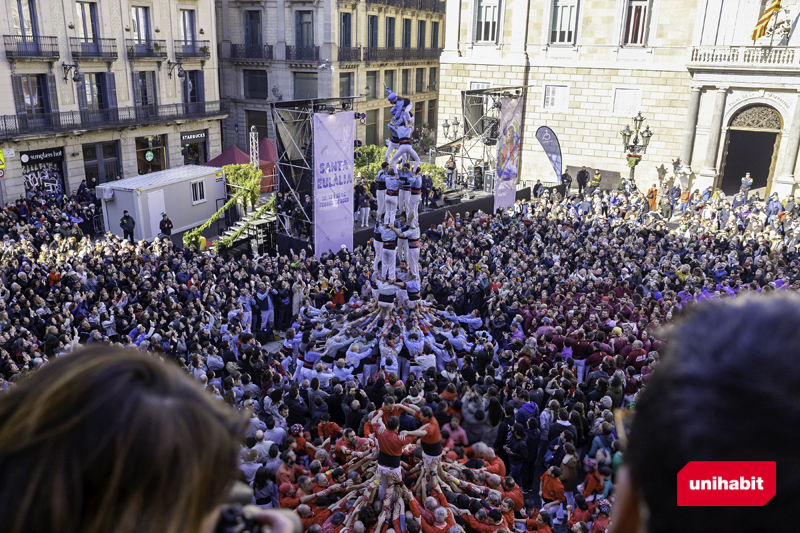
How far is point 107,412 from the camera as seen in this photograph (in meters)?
1.09

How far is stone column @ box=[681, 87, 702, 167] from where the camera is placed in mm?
30891

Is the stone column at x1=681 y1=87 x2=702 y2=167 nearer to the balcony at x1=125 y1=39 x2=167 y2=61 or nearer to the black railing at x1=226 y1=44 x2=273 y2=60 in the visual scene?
the black railing at x1=226 y1=44 x2=273 y2=60

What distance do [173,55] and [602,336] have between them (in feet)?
95.5

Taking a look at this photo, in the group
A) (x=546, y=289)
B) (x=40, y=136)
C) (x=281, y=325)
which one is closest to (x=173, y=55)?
(x=40, y=136)

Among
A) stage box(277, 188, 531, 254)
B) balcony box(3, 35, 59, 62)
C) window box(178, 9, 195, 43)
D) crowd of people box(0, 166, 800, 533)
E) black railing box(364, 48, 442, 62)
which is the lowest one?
stage box(277, 188, 531, 254)

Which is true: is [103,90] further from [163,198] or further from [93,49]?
[163,198]

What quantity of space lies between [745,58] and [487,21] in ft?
43.2

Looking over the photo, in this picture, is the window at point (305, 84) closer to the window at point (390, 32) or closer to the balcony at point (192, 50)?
the balcony at point (192, 50)

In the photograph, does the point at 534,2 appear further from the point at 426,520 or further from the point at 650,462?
the point at 650,462

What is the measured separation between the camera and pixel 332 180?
2022 centimetres

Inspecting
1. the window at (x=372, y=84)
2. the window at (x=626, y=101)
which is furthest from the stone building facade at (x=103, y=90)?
the window at (x=626, y=101)

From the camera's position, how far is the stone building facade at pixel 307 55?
37.6 meters

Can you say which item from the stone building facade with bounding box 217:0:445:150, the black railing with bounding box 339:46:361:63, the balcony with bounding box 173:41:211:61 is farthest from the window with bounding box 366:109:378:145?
the balcony with bounding box 173:41:211:61

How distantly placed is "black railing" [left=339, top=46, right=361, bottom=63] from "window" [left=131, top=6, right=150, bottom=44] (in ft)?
37.6
